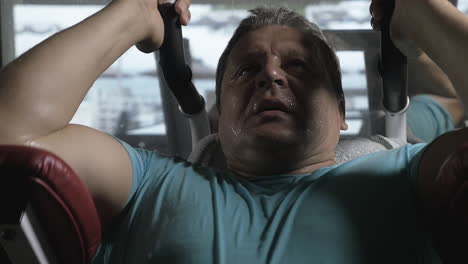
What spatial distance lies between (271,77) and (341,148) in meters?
0.35

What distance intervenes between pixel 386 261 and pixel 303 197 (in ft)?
0.57

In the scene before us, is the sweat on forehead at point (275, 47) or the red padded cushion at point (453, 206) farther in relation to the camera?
the sweat on forehead at point (275, 47)

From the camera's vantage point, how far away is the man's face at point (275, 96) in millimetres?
1011

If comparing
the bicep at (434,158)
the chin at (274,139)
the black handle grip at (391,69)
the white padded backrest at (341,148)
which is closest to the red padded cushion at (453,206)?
the bicep at (434,158)

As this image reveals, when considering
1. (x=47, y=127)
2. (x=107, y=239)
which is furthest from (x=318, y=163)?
(x=47, y=127)

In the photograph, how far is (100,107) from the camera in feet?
6.18

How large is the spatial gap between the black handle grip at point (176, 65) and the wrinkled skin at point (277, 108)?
0.10m

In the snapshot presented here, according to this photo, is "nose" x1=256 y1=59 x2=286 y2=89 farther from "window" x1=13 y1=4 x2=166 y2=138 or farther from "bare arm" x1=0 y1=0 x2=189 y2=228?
"window" x1=13 y1=4 x2=166 y2=138

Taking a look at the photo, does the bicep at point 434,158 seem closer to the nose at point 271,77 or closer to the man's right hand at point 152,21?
the nose at point 271,77

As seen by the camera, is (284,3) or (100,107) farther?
(100,107)

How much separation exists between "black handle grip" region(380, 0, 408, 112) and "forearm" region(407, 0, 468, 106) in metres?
0.10

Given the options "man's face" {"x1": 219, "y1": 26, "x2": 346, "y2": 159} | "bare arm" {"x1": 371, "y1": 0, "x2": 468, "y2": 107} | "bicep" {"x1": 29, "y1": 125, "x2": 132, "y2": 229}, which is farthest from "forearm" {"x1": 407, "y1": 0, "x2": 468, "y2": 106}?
"bicep" {"x1": 29, "y1": 125, "x2": 132, "y2": 229}

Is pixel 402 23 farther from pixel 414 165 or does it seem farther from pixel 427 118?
pixel 427 118

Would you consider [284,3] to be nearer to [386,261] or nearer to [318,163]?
[318,163]
